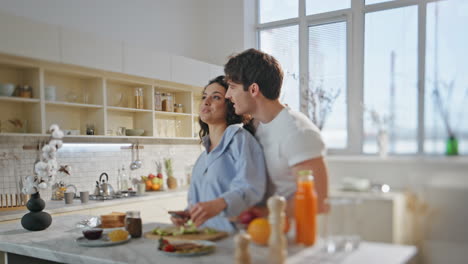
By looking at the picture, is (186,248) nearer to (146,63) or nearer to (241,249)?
(241,249)

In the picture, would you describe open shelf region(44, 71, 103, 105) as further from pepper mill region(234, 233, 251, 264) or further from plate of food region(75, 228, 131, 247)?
pepper mill region(234, 233, 251, 264)

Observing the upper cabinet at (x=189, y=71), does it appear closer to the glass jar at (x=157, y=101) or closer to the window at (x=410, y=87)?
the glass jar at (x=157, y=101)

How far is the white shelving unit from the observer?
2.53 m

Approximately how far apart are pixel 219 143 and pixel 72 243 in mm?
641

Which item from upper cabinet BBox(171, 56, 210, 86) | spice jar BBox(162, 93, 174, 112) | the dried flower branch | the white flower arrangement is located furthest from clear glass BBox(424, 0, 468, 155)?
spice jar BBox(162, 93, 174, 112)

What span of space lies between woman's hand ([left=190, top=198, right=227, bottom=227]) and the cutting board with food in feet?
0.30

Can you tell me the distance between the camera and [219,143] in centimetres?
146

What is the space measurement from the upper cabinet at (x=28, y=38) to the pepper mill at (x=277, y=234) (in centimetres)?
218

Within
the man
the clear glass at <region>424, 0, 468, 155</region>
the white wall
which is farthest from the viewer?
the white wall

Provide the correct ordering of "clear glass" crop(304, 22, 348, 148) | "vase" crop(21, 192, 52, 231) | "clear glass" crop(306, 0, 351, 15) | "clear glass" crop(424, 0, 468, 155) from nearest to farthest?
"clear glass" crop(424, 0, 468, 155) < "clear glass" crop(304, 22, 348, 148) < "vase" crop(21, 192, 52, 231) < "clear glass" crop(306, 0, 351, 15)

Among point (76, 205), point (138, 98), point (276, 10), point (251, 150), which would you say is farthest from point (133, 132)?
point (251, 150)

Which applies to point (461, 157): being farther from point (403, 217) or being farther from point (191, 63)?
point (191, 63)

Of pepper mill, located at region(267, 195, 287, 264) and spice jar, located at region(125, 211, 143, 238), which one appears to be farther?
spice jar, located at region(125, 211, 143, 238)

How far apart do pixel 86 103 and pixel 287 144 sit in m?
2.18
